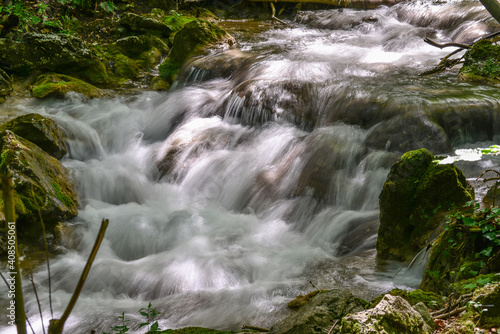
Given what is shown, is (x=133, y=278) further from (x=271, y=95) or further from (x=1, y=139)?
(x=271, y=95)

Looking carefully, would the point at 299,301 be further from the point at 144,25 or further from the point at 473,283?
the point at 144,25

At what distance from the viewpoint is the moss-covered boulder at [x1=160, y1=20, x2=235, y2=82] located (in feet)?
34.6

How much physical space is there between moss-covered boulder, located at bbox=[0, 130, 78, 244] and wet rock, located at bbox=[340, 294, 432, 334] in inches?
155

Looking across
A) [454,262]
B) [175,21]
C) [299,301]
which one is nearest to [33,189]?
[299,301]

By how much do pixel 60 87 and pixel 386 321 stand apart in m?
8.89

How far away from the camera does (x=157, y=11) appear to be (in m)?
14.1

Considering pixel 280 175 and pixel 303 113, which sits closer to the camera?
pixel 280 175

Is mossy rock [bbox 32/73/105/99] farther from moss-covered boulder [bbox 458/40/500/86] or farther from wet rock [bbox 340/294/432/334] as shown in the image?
wet rock [bbox 340/294/432/334]

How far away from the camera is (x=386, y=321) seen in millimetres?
1936

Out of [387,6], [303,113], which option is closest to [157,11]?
→ [387,6]

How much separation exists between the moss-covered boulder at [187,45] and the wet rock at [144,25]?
172 centimetres

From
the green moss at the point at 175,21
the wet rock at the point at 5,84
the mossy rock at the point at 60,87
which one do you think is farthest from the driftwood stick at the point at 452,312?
the green moss at the point at 175,21

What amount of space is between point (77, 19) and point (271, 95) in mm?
8527

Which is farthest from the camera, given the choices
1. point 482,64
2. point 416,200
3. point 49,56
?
point 49,56
